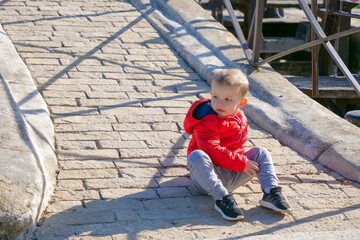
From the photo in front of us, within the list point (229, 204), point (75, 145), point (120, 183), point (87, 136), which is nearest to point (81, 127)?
point (87, 136)

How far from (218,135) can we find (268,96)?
180 cm

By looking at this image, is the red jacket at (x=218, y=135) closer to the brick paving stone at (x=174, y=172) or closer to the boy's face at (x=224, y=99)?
the boy's face at (x=224, y=99)

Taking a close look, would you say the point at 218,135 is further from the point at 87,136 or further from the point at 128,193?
the point at 87,136

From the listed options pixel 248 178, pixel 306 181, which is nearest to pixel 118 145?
pixel 248 178

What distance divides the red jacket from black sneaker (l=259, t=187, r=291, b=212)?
22 centimetres

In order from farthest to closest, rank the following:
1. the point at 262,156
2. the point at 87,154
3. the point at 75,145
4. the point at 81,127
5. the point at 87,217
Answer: the point at 81,127 → the point at 75,145 → the point at 87,154 → the point at 262,156 → the point at 87,217

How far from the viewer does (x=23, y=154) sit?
11.3 ft

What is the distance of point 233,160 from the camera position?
3.41 meters

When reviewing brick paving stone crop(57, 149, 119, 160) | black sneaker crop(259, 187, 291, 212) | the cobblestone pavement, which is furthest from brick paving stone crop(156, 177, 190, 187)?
black sneaker crop(259, 187, 291, 212)

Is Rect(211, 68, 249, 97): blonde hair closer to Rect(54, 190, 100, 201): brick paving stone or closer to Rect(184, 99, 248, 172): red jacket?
Rect(184, 99, 248, 172): red jacket

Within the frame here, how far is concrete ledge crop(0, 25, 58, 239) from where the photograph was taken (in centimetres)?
289

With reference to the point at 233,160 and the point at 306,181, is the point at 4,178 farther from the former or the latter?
the point at 306,181

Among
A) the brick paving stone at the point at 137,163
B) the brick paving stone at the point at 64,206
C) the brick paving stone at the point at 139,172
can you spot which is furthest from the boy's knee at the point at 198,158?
the brick paving stone at the point at 64,206

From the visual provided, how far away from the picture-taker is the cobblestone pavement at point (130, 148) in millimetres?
3160
